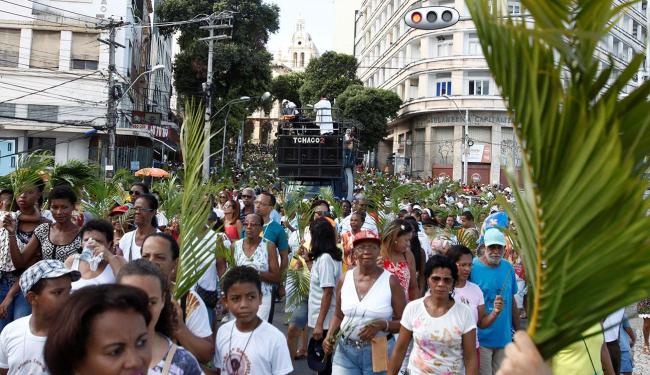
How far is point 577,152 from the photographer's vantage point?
1.62 meters

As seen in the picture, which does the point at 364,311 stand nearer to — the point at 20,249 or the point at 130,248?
the point at 130,248

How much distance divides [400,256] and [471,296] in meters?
1.02

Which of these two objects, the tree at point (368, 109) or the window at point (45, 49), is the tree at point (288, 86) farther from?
the window at point (45, 49)

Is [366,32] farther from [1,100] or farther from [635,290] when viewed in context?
[635,290]

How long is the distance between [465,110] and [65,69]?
2703 centimetres

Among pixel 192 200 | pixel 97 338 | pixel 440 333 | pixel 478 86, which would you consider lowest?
pixel 440 333

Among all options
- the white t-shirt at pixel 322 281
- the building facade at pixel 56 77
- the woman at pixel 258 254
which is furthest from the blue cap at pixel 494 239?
the building facade at pixel 56 77

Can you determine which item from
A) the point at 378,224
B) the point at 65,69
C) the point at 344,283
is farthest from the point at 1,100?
the point at 344,283

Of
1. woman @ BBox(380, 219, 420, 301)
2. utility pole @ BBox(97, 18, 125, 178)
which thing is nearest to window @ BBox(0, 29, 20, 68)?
utility pole @ BBox(97, 18, 125, 178)

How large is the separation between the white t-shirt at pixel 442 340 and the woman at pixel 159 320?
6.30 feet

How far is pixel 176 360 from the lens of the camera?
3.05m

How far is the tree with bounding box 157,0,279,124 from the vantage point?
37.8 metres

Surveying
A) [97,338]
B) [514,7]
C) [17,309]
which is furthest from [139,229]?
[514,7]

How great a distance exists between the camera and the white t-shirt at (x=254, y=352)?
4.02 metres
